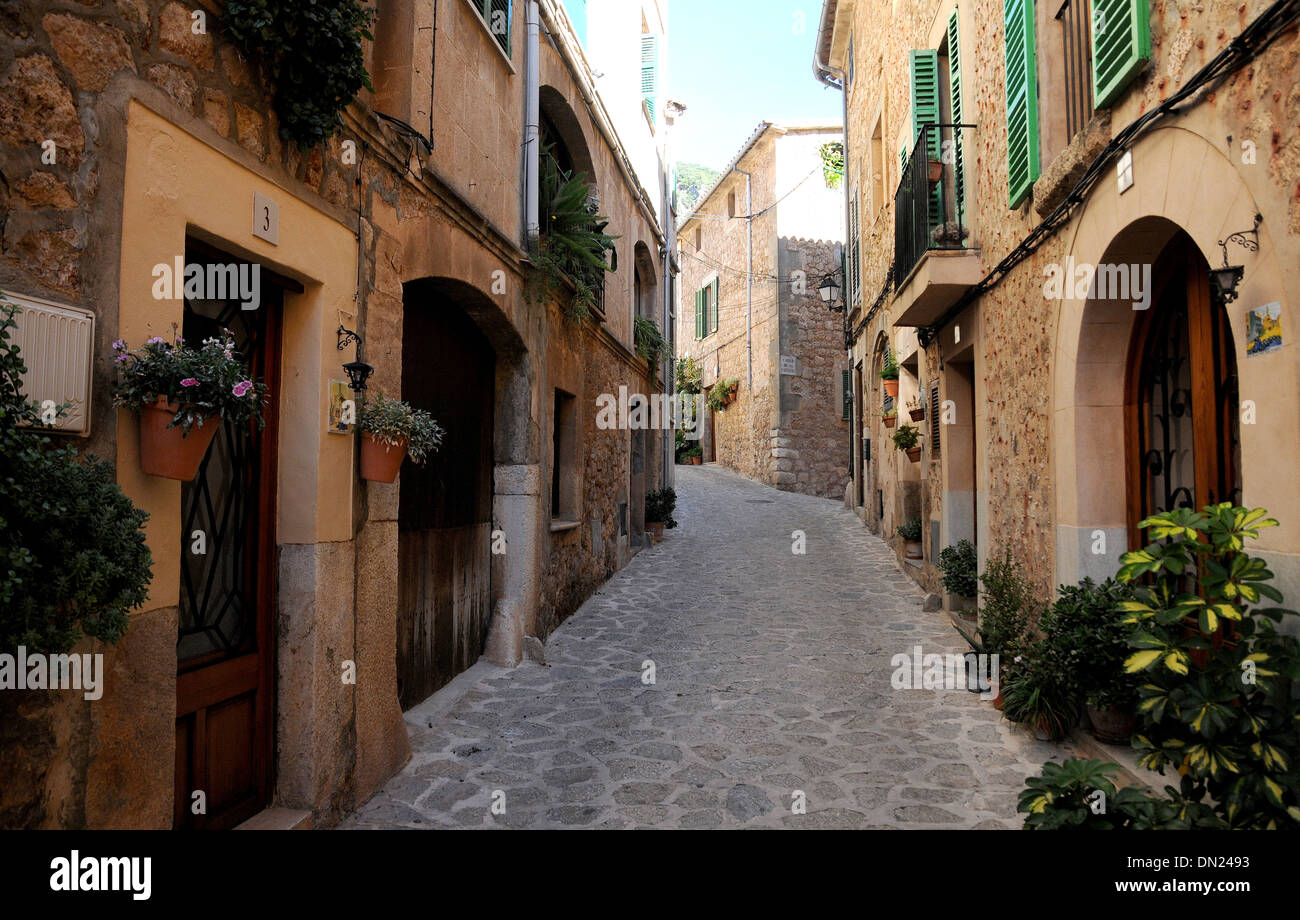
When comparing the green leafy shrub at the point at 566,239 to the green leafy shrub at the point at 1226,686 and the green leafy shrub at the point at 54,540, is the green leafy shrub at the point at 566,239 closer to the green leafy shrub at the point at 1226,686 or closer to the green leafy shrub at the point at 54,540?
the green leafy shrub at the point at 54,540

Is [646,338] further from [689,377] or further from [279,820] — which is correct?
[689,377]

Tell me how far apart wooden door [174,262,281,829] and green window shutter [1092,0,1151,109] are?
4171 mm

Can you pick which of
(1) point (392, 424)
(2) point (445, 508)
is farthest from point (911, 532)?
(1) point (392, 424)

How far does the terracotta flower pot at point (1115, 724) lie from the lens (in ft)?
12.7

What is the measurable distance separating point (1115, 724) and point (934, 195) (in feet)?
18.0

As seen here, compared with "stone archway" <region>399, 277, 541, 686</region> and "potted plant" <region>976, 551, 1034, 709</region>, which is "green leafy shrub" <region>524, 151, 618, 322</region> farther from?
"potted plant" <region>976, 551, 1034, 709</region>

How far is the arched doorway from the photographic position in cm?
342

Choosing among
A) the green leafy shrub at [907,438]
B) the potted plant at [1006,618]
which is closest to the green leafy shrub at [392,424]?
the potted plant at [1006,618]

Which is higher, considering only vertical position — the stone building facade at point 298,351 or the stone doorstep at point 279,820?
the stone building facade at point 298,351

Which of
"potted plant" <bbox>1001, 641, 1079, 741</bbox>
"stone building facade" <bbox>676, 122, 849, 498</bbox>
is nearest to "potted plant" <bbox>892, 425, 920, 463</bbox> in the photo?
"potted plant" <bbox>1001, 641, 1079, 741</bbox>

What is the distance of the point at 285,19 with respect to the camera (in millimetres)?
2822

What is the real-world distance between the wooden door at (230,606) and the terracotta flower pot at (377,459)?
45cm
